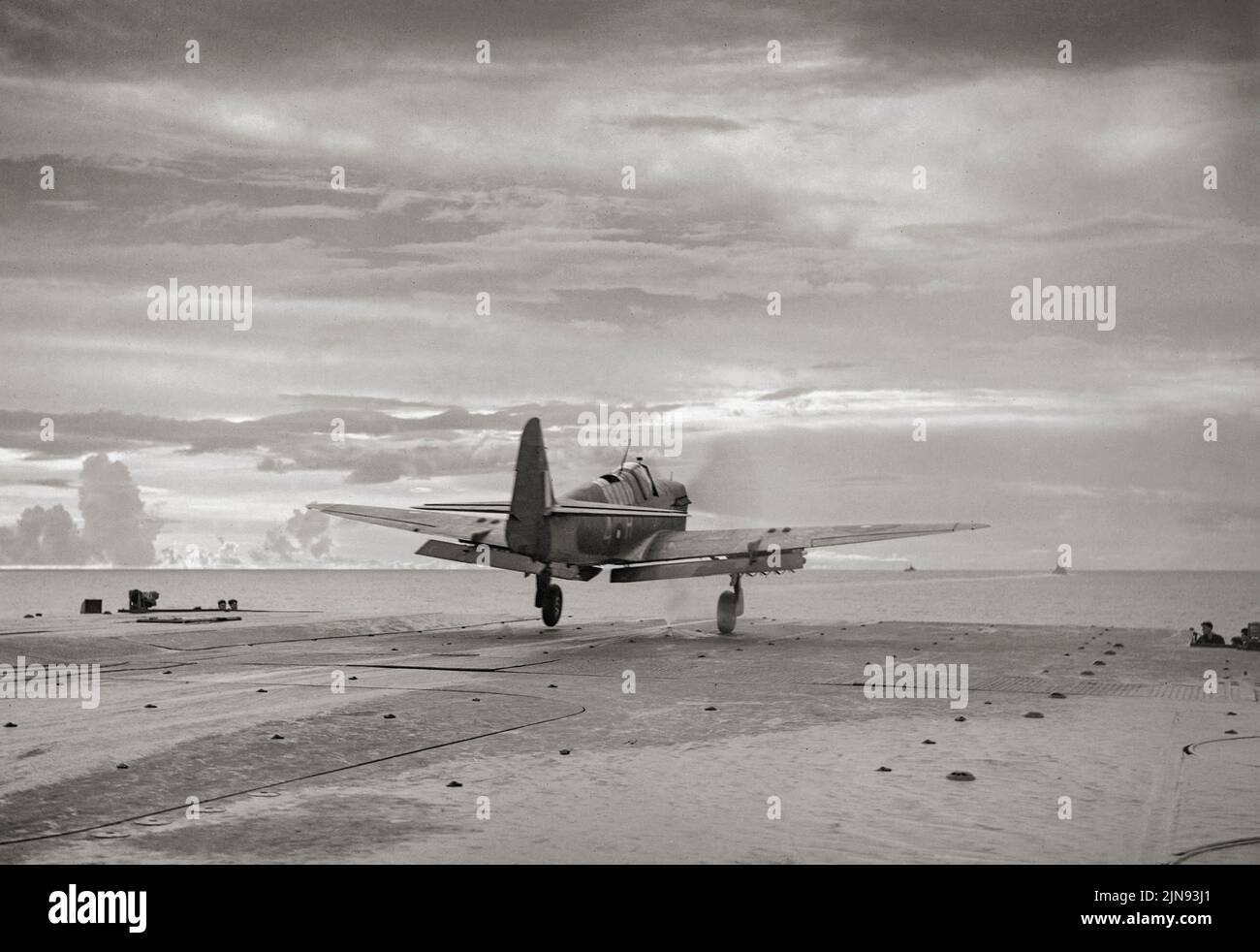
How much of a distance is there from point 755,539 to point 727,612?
6.86ft

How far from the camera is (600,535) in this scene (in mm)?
27156

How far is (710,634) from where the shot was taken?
2970cm

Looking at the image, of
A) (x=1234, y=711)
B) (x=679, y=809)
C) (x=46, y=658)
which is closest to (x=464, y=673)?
(x=46, y=658)

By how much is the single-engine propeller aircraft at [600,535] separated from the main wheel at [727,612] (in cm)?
3

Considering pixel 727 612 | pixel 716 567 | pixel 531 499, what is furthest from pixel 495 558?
pixel 727 612

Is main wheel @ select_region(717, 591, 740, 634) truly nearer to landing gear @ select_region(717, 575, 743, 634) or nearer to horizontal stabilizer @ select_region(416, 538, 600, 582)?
landing gear @ select_region(717, 575, 743, 634)

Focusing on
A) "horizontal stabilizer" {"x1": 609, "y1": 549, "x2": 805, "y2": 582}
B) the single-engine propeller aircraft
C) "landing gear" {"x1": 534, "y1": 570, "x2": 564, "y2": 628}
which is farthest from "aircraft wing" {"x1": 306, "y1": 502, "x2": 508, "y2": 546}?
"horizontal stabilizer" {"x1": 609, "y1": 549, "x2": 805, "y2": 582}

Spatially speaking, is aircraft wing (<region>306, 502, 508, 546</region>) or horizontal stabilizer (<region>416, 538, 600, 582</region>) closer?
horizontal stabilizer (<region>416, 538, 600, 582</region>)

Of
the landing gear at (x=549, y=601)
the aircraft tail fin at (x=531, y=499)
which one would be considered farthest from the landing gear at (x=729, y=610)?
the aircraft tail fin at (x=531, y=499)

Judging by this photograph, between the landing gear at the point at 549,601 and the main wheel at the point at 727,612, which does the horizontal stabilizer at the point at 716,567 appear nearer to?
the main wheel at the point at 727,612

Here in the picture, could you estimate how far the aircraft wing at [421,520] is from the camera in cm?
2883

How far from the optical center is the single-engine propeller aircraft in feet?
80.9

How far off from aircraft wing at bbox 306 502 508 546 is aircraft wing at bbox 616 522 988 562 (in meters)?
4.00
